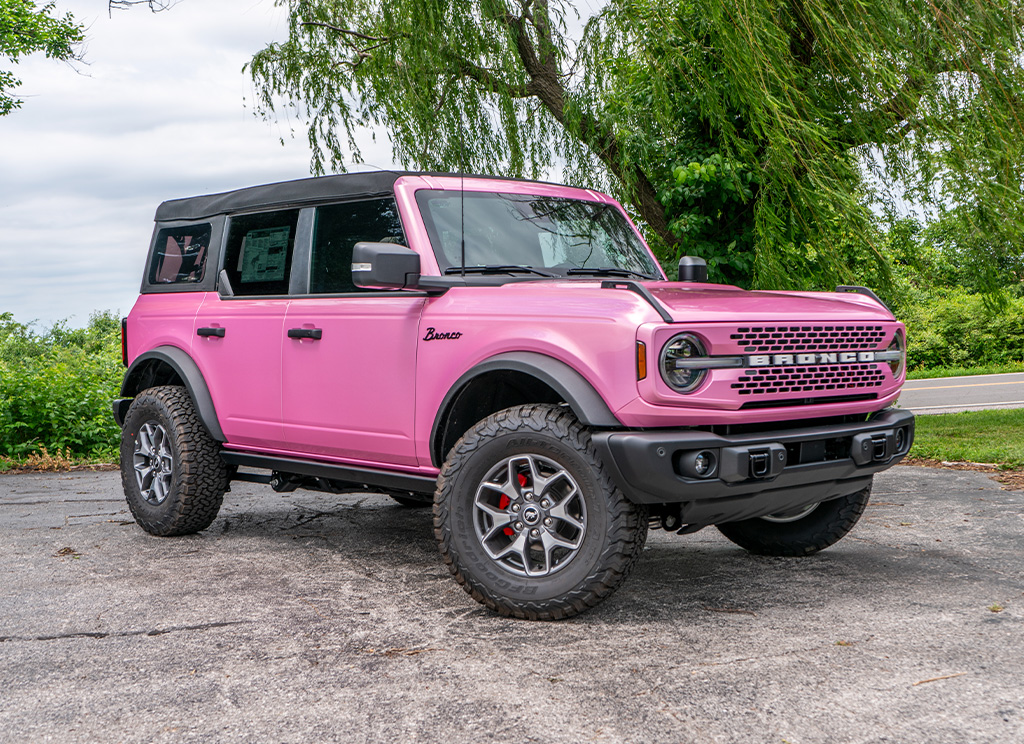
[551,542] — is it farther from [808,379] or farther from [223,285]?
[223,285]

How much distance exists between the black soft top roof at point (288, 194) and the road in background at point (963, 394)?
1470 centimetres

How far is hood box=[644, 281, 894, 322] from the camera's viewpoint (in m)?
4.08

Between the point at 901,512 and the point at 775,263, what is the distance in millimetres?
2118

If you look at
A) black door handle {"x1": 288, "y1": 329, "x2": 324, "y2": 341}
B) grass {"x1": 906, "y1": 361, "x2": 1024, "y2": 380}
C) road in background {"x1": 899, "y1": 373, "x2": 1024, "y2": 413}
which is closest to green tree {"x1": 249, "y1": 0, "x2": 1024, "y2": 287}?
black door handle {"x1": 288, "y1": 329, "x2": 324, "y2": 341}

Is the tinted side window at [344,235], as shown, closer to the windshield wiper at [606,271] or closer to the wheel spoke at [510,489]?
the windshield wiper at [606,271]

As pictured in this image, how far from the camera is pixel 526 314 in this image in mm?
4438

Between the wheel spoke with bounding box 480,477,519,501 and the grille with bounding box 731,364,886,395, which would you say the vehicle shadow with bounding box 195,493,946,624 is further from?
the grille with bounding box 731,364,886,395

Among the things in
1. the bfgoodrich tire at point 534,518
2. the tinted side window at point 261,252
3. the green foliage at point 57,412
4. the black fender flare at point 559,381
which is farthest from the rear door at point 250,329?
the green foliage at point 57,412

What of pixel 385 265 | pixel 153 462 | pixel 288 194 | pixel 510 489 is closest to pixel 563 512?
pixel 510 489

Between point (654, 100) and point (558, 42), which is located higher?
point (558, 42)

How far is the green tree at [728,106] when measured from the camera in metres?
7.56

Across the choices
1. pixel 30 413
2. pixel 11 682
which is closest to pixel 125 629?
pixel 11 682

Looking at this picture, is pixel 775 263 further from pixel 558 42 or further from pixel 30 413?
pixel 30 413

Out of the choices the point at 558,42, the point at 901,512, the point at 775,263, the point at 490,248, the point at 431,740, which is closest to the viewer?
the point at 431,740
